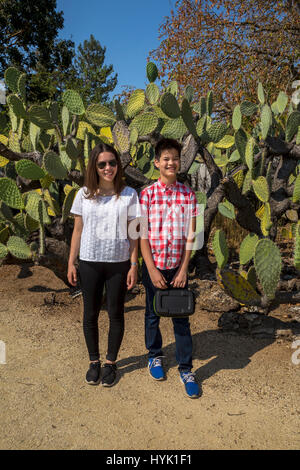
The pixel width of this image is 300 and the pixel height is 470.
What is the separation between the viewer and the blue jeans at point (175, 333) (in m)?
2.46

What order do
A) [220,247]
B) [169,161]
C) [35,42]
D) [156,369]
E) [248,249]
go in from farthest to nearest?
[35,42]
[248,249]
[220,247]
[156,369]
[169,161]

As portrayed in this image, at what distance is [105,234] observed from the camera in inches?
93.1

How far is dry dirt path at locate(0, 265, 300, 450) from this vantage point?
6.42 feet

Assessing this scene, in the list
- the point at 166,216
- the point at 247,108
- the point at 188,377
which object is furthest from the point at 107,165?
the point at 247,108

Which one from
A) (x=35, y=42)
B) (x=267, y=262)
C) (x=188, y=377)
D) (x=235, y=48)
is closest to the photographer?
(x=188, y=377)

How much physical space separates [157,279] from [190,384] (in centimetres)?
70

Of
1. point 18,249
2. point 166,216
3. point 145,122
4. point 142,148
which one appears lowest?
point 18,249

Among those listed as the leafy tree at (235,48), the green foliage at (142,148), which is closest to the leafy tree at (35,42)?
the leafy tree at (235,48)

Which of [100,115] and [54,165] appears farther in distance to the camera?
[100,115]

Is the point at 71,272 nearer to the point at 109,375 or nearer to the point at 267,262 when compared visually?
the point at 109,375

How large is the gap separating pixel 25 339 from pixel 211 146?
3.00 meters

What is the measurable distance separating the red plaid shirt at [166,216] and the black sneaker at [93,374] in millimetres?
830

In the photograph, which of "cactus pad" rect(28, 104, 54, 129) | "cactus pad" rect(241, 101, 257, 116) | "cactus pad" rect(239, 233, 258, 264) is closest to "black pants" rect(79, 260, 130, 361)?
"cactus pad" rect(239, 233, 258, 264)

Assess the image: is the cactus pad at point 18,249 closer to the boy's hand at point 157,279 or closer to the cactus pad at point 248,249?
the boy's hand at point 157,279
